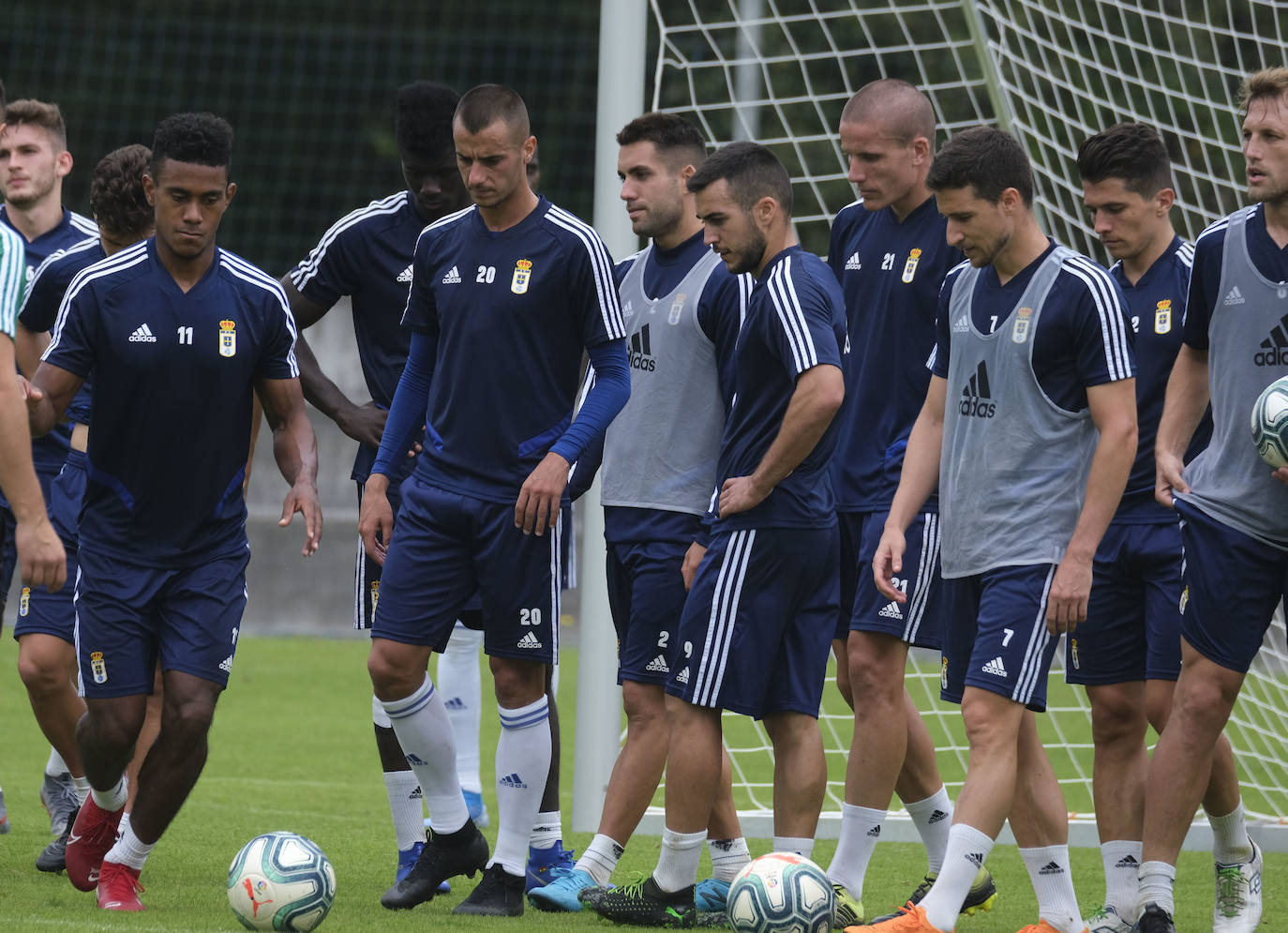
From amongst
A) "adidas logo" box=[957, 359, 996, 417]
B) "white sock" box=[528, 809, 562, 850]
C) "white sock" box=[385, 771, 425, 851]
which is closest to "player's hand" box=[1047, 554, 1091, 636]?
"adidas logo" box=[957, 359, 996, 417]

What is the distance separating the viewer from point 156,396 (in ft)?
17.4

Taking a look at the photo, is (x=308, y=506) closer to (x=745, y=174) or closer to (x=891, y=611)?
(x=745, y=174)

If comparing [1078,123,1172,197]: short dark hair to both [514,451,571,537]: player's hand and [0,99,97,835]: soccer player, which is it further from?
[0,99,97,835]: soccer player

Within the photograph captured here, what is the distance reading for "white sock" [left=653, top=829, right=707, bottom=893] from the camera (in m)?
5.22

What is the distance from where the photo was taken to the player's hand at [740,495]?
5090 millimetres

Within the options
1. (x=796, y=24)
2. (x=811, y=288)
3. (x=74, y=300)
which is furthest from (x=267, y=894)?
(x=796, y=24)

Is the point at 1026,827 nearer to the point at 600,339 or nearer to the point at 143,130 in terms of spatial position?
the point at 600,339

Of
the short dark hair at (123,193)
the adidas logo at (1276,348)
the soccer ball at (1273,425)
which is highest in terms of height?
the short dark hair at (123,193)

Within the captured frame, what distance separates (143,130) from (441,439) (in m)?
16.4

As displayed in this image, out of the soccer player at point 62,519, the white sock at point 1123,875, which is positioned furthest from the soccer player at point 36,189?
the white sock at point 1123,875

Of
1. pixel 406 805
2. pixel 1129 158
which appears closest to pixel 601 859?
pixel 406 805

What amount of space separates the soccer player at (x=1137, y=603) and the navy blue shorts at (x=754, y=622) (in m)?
0.97

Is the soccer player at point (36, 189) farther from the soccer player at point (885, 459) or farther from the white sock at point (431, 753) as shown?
the soccer player at point (885, 459)

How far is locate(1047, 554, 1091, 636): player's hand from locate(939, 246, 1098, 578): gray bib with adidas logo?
118 millimetres
